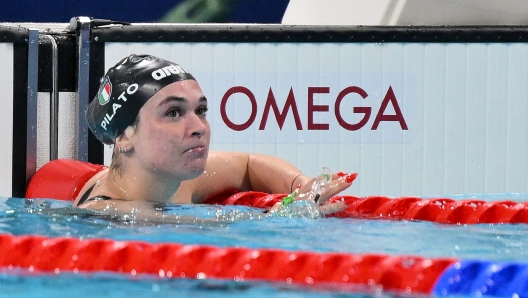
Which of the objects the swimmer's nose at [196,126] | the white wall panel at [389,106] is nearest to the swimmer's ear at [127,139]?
the swimmer's nose at [196,126]

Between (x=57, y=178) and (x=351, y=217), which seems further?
(x=57, y=178)

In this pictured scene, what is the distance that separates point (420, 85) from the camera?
4289 mm

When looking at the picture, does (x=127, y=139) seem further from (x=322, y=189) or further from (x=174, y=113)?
(x=322, y=189)

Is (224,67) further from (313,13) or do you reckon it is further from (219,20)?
(219,20)

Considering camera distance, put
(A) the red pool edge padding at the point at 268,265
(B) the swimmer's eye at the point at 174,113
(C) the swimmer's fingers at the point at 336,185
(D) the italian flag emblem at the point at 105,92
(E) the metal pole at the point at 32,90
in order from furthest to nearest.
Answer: (E) the metal pole at the point at 32,90 → (D) the italian flag emblem at the point at 105,92 → (B) the swimmer's eye at the point at 174,113 → (C) the swimmer's fingers at the point at 336,185 → (A) the red pool edge padding at the point at 268,265

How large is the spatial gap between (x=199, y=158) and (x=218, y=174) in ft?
2.15

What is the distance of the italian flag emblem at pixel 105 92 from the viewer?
9.69 feet

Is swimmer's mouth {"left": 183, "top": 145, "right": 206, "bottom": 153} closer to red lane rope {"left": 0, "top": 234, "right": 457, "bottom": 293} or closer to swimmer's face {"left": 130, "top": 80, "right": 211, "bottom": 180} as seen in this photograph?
swimmer's face {"left": 130, "top": 80, "right": 211, "bottom": 180}

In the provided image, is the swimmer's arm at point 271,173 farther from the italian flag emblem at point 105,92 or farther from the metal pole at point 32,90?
the metal pole at point 32,90

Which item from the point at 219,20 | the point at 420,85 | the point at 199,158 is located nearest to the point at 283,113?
the point at 420,85

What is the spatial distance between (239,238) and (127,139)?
2.16 ft

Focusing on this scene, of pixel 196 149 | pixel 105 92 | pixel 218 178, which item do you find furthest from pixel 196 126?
pixel 218 178

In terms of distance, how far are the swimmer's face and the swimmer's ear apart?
0.08ft

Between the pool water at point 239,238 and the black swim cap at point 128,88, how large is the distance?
0.32 meters
